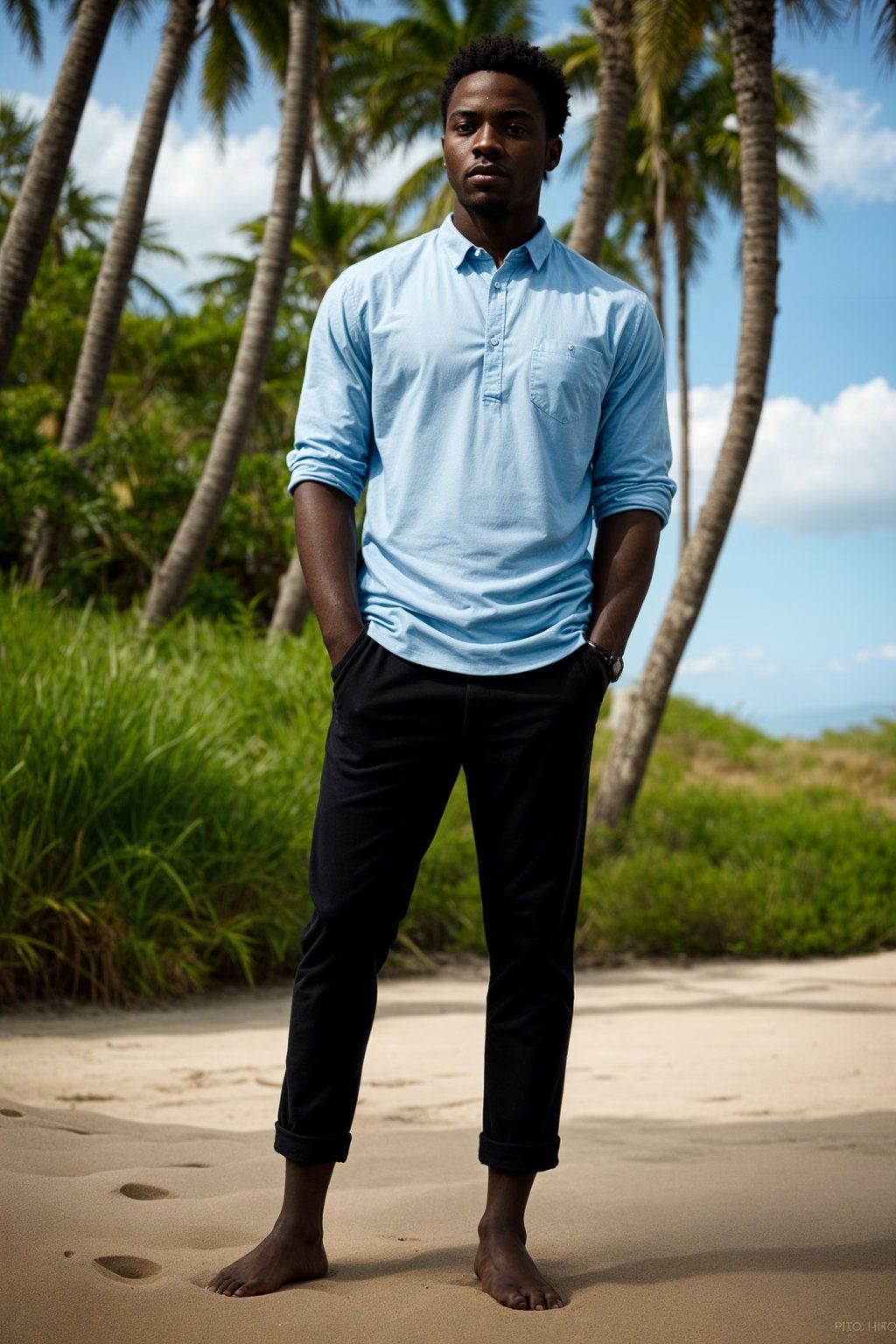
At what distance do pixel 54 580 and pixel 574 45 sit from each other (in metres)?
13.9

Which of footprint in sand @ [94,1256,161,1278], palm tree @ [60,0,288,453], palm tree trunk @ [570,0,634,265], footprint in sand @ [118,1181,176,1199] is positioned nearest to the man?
footprint in sand @ [94,1256,161,1278]

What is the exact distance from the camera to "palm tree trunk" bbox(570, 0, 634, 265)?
8961mm

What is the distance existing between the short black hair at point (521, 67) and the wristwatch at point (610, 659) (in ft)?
3.43

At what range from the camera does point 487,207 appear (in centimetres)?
230

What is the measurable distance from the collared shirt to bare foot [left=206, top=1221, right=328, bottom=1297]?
3.43 feet

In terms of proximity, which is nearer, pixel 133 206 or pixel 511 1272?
pixel 511 1272

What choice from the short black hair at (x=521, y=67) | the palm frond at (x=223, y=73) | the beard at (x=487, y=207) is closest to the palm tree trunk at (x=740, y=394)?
the short black hair at (x=521, y=67)

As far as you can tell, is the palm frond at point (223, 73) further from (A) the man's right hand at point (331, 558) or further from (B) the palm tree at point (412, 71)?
(A) the man's right hand at point (331, 558)

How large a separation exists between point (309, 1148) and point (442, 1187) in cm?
69

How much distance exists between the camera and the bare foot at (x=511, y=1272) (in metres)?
2.04

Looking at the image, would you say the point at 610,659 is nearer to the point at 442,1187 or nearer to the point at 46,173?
the point at 442,1187

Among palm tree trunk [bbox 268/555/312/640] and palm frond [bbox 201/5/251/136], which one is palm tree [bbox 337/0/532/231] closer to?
palm frond [bbox 201/5/251/136]

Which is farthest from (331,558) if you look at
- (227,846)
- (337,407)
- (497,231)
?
(227,846)

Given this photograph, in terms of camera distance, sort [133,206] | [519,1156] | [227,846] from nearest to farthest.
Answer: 1. [519,1156]
2. [227,846]
3. [133,206]
